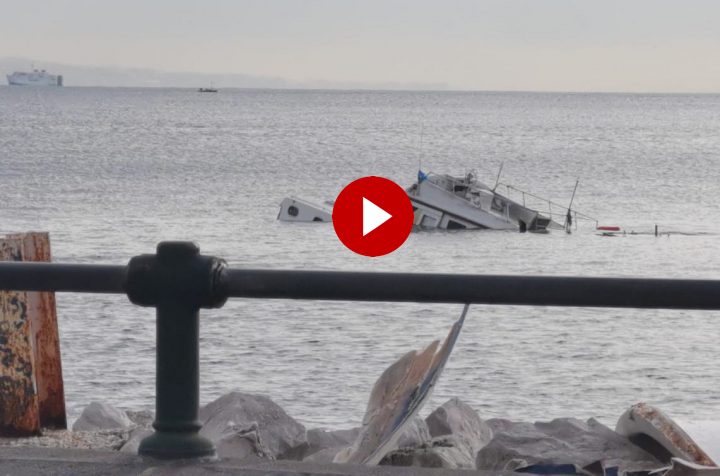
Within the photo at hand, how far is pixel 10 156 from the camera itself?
11581 cm

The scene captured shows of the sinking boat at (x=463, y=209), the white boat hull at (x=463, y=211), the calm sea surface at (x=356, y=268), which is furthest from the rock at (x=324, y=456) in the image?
the white boat hull at (x=463, y=211)

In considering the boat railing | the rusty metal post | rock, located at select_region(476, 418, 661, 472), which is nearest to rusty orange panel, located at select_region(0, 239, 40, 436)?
the rusty metal post

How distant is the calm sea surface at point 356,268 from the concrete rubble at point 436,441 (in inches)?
313

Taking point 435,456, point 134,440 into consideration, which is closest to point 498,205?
point 134,440

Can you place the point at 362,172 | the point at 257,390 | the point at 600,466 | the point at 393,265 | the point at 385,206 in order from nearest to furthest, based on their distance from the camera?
the point at 385,206, the point at 600,466, the point at 257,390, the point at 393,265, the point at 362,172

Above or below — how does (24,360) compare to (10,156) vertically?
above

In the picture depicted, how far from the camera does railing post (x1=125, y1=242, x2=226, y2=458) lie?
12.0ft

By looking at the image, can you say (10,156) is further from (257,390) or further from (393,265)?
(257,390)

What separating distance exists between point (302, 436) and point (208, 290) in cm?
523

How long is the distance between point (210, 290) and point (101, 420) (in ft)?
23.0

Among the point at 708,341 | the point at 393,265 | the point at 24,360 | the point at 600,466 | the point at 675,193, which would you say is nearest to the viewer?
the point at 600,466

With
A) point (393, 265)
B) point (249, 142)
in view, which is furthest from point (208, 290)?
point (249, 142)

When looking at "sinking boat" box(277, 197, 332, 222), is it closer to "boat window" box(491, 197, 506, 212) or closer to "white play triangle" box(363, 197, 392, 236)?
"boat window" box(491, 197, 506, 212)

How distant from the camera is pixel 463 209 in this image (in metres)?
62.0
